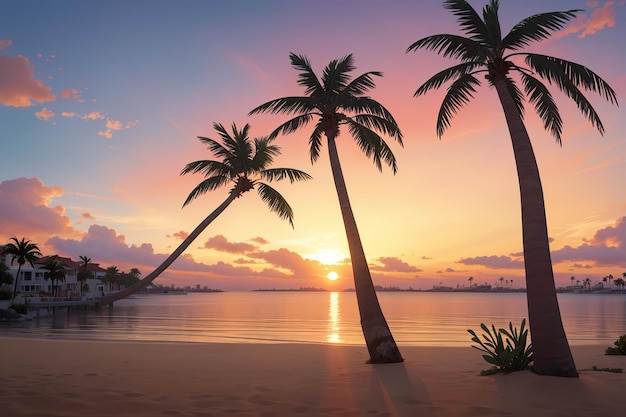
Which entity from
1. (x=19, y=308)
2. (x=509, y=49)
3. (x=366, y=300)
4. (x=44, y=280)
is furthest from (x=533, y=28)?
(x=44, y=280)

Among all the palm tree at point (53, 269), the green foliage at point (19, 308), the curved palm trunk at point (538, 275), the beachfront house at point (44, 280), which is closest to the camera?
the curved palm trunk at point (538, 275)

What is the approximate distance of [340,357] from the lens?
60.5 feet

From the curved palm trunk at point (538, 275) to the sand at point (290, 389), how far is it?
473 millimetres

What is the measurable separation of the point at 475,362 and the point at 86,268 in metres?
122

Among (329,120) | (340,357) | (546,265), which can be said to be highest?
(329,120)

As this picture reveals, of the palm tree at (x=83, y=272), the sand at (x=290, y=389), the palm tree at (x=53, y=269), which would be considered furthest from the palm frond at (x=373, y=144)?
the palm tree at (x=83, y=272)

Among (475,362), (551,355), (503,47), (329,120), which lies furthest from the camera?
(329,120)

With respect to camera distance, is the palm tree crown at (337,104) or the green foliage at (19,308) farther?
the green foliage at (19,308)

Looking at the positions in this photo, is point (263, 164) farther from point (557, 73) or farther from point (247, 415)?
point (247, 415)

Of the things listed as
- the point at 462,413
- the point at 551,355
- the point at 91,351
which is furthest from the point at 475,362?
the point at 91,351

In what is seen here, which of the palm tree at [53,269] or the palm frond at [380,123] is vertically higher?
the palm frond at [380,123]

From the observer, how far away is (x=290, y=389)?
10938 mm

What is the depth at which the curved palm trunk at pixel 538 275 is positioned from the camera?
35.8ft

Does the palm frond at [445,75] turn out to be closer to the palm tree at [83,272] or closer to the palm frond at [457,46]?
the palm frond at [457,46]
